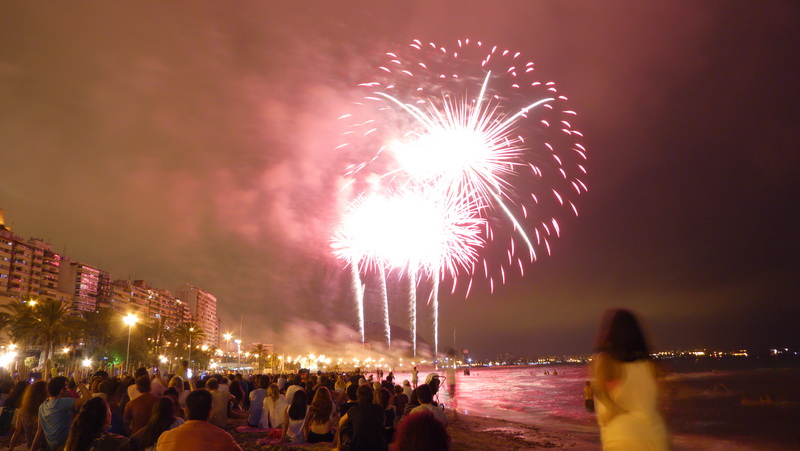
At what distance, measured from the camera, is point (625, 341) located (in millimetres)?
3875

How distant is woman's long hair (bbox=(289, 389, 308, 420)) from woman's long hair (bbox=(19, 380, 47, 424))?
427 cm

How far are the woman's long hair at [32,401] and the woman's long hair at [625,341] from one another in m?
8.05

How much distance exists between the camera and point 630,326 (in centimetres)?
387

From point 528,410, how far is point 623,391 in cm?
3698

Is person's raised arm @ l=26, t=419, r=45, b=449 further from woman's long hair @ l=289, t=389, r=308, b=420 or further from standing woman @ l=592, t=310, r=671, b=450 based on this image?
standing woman @ l=592, t=310, r=671, b=450

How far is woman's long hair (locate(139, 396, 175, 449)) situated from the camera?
5.04 m

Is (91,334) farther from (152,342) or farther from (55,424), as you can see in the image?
(55,424)

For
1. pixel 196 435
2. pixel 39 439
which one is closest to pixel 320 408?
pixel 39 439

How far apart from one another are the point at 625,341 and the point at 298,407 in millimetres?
8081

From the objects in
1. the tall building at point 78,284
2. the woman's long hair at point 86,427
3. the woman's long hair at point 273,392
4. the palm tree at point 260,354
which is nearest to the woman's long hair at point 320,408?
Answer: the woman's long hair at point 273,392

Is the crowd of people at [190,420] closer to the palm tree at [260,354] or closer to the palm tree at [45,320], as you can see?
the palm tree at [45,320]

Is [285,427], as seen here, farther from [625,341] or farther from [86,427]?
[625,341]

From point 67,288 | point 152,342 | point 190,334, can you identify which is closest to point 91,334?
point 152,342

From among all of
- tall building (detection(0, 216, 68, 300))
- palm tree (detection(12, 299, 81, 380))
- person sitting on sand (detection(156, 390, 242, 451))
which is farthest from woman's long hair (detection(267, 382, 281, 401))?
tall building (detection(0, 216, 68, 300))
